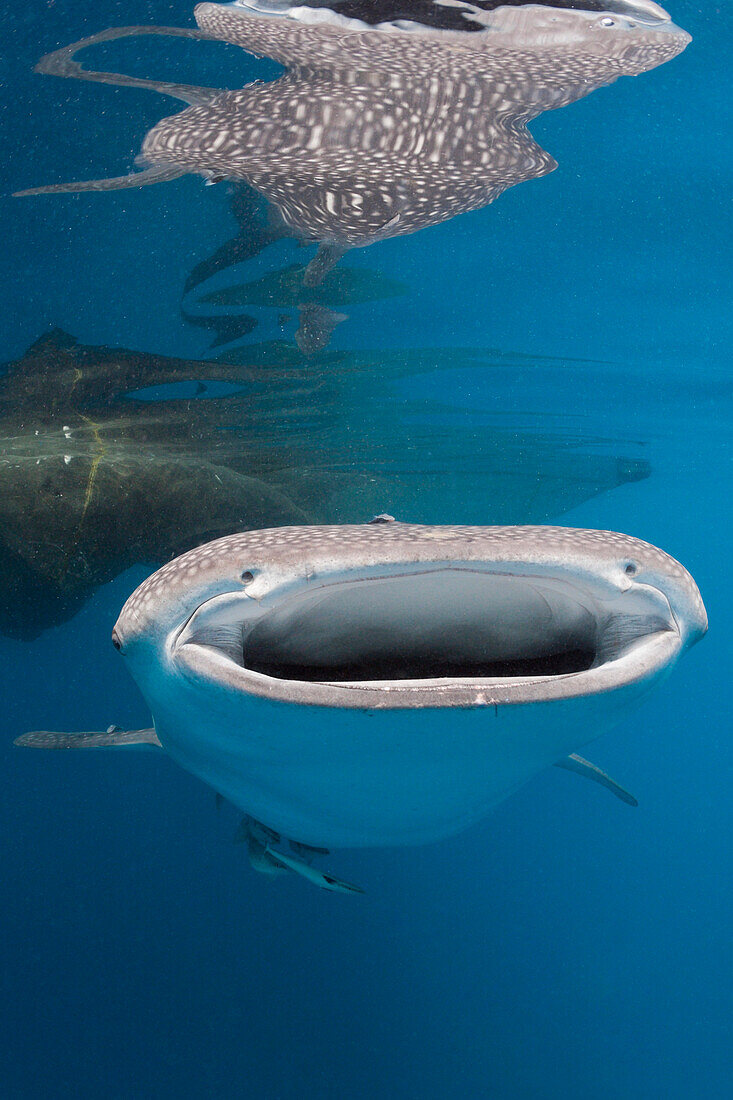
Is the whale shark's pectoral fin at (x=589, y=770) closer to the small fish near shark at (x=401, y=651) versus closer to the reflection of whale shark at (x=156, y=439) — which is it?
the small fish near shark at (x=401, y=651)

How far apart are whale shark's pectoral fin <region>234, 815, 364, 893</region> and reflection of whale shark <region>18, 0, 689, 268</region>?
5.04 meters

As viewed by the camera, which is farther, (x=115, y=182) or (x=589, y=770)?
(x=589, y=770)

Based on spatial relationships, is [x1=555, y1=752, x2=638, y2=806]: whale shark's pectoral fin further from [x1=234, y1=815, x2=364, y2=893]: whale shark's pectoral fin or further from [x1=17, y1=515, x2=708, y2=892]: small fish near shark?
[x1=17, y1=515, x2=708, y2=892]: small fish near shark

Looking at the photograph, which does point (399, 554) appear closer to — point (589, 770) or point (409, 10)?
point (409, 10)

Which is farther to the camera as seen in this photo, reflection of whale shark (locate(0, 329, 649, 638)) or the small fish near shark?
reflection of whale shark (locate(0, 329, 649, 638))

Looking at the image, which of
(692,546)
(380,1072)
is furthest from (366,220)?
(692,546)

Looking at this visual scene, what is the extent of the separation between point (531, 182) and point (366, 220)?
156 cm

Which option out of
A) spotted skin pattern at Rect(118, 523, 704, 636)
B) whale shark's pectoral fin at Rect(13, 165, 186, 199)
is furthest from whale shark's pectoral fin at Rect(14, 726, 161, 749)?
whale shark's pectoral fin at Rect(13, 165, 186, 199)

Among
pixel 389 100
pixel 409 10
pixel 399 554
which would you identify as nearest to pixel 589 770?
pixel 399 554

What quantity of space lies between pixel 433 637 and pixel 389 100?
14.2 ft

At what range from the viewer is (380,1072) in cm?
1833

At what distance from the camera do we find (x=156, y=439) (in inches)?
459

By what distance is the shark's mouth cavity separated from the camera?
180 centimetres

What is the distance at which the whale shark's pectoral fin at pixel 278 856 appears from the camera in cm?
452
